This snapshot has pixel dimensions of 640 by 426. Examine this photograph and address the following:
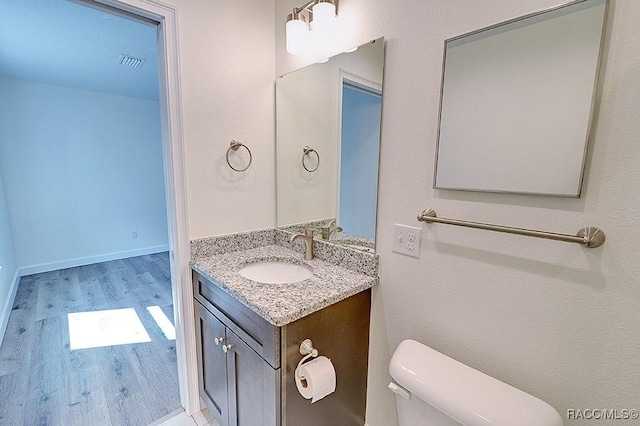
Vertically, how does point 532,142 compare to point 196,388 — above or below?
above

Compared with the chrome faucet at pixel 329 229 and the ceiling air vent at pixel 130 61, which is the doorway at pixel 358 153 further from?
the ceiling air vent at pixel 130 61

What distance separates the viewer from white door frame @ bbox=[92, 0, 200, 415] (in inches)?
50.7

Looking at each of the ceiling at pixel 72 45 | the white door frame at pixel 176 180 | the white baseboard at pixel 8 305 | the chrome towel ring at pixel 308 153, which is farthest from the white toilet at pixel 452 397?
the white baseboard at pixel 8 305

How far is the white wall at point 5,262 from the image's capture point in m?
2.42

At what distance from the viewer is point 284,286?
1.16 metres

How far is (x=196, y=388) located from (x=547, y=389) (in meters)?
1.61

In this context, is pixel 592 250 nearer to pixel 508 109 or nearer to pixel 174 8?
pixel 508 109

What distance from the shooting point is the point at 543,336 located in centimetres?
87

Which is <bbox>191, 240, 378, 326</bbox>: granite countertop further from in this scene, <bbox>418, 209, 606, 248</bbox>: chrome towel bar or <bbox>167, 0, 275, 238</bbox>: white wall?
<bbox>418, 209, 606, 248</bbox>: chrome towel bar

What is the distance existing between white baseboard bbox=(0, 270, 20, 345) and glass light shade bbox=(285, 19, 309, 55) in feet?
9.81

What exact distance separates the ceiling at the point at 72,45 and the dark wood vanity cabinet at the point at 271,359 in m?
1.42

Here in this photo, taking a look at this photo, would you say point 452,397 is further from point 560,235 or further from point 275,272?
point 275,272

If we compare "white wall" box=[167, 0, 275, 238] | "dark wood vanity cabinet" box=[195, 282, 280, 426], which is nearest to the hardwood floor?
"dark wood vanity cabinet" box=[195, 282, 280, 426]

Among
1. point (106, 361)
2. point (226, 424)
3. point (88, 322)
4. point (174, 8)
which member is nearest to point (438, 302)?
point (226, 424)
